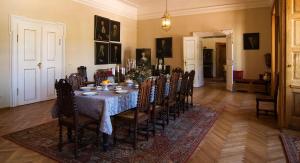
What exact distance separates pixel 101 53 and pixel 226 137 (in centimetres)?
624

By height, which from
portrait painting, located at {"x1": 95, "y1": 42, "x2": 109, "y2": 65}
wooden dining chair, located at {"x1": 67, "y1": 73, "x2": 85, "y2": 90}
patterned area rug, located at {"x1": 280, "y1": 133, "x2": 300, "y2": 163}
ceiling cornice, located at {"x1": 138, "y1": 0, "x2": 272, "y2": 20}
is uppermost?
ceiling cornice, located at {"x1": 138, "y1": 0, "x2": 272, "y2": 20}

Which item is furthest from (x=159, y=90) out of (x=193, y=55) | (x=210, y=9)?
(x=210, y=9)

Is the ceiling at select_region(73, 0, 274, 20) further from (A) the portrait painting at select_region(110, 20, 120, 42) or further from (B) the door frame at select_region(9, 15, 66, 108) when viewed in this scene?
(B) the door frame at select_region(9, 15, 66, 108)

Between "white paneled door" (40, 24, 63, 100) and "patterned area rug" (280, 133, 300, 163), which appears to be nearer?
"patterned area rug" (280, 133, 300, 163)

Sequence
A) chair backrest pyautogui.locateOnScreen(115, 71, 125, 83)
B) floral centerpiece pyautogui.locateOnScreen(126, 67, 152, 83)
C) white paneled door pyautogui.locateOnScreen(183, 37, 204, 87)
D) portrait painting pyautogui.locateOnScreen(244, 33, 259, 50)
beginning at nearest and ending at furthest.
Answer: floral centerpiece pyautogui.locateOnScreen(126, 67, 152, 83) < chair backrest pyautogui.locateOnScreen(115, 71, 125, 83) < portrait painting pyautogui.locateOnScreen(244, 33, 259, 50) < white paneled door pyautogui.locateOnScreen(183, 37, 204, 87)

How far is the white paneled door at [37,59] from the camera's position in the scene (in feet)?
19.6

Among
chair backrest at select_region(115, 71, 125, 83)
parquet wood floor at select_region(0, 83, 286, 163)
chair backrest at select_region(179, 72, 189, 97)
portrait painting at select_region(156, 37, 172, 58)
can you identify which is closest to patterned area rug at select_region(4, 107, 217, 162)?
parquet wood floor at select_region(0, 83, 286, 163)

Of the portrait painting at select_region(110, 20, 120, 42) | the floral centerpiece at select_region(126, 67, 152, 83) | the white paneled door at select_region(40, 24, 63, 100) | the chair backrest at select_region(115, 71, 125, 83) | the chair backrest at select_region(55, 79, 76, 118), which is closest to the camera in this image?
the chair backrest at select_region(55, 79, 76, 118)

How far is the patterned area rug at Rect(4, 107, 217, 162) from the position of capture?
2.94m

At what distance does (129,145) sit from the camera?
3.35 meters

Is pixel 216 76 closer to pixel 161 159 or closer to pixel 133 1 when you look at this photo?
pixel 133 1

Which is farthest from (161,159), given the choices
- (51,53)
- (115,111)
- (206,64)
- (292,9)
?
(206,64)

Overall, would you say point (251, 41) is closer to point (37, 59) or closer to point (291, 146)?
point (291, 146)

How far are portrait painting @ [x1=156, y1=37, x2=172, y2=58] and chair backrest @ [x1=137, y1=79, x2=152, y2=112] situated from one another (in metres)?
7.32
